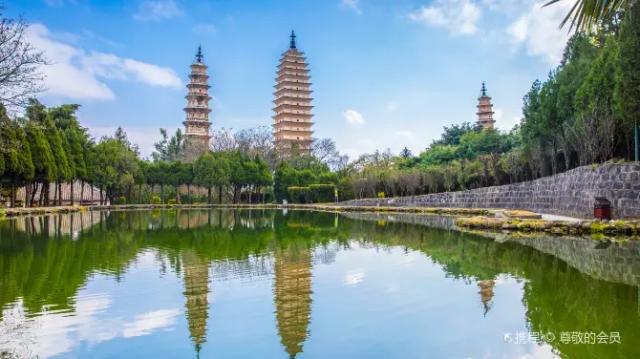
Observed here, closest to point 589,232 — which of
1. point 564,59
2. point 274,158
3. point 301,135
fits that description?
point 564,59

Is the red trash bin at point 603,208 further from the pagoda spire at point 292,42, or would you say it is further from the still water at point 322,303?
the pagoda spire at point 292,42

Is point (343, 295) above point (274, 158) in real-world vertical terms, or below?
below

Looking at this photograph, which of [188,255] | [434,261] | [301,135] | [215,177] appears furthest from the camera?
[301,135]

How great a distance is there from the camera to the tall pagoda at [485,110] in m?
56.3

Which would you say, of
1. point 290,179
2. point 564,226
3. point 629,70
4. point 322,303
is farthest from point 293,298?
point 290,179

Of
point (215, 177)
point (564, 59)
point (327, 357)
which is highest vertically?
point (564, 59)

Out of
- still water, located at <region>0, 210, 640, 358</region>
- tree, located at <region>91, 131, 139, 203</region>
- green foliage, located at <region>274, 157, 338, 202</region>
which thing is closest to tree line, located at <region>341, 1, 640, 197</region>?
still water, located at <region>0, 210, 640, 358</region>

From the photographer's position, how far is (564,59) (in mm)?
24500

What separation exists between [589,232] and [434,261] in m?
5.73

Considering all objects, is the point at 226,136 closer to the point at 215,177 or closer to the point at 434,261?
the point at 215,177

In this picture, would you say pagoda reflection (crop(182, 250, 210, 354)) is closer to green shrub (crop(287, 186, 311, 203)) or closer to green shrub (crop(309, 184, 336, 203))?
green shrub (crop(309, 184, 336, 203))

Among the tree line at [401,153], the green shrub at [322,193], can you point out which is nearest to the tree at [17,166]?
the tree line at [401,153]

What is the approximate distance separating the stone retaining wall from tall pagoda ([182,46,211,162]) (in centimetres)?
3645

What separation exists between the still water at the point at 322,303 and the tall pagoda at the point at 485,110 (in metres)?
47.5
